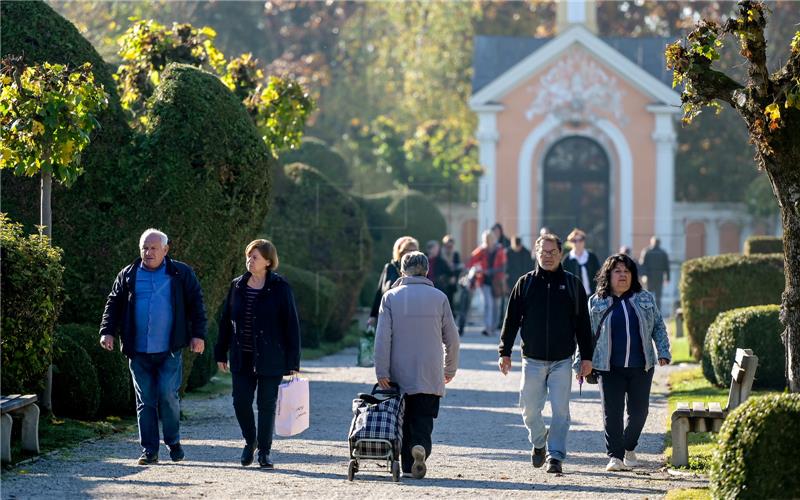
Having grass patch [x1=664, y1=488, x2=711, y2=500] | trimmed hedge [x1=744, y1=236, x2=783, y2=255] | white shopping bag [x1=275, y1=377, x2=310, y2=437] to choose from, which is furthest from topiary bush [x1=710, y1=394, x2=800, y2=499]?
trimmed hedge [x1=744, y1=236, x2=783, y2=255]

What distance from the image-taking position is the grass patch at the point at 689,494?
9409mm

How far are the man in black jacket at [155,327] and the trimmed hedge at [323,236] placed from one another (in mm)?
11970

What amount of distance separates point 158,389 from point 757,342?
708 cm

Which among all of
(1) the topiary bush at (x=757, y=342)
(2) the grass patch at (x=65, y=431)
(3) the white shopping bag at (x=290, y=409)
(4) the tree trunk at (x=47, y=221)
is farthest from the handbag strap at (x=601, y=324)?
(1) the topiary bush at (x=757, y=342)

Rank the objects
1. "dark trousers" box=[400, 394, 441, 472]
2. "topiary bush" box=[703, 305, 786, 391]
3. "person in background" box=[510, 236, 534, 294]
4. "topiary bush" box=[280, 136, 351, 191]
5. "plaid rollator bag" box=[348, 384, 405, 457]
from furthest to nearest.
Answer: "topiary bush" box=[280, 136, 351, 191] < "person in background" box=[510, 236, 534, 294] < "topiary bush" box=[703, 305, 786, 391] < "dark trousers" box=[400, 394, 441, 472] < "plaid rollator bag" box=[348, 384, 405, 457]

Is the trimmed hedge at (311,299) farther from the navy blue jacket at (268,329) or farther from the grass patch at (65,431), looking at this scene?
the navy blue jacket at (268,329)

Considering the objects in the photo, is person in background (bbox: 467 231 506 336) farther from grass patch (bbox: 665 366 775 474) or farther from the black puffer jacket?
the black puffer jacket

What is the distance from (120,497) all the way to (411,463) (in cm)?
224

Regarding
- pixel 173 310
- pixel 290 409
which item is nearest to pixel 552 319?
pixel 290 409

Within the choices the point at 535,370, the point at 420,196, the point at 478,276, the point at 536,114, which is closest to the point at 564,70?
the point at 536,114

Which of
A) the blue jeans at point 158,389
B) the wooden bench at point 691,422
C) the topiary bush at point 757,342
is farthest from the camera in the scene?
the topiary bush at point 757,342

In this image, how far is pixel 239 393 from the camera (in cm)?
1102

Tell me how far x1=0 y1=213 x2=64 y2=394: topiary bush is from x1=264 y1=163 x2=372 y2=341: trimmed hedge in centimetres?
1142

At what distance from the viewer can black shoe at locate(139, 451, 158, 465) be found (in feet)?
35.8
